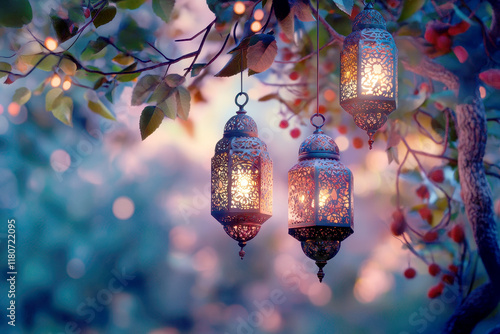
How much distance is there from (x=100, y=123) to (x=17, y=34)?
51 centimetres

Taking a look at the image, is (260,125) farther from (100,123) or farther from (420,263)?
(420,263)

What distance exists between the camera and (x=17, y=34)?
83.4 inches

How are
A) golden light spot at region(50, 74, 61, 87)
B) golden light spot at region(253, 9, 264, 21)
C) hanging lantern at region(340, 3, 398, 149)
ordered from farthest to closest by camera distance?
golden light spot at region(253, 9, 264, 21) < golden light spot at region(50, 74, 61, 87) < hanging lantern at region(340, 3, 398, 149)

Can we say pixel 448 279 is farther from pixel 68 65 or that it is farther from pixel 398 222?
pixel 68 65

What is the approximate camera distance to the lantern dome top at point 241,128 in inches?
51.1

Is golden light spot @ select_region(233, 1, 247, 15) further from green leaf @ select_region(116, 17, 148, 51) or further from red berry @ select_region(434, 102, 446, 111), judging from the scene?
red berry @ select_region(434, 102, 446, 111)

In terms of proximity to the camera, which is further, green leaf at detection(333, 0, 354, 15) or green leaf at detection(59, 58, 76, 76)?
green leaf at detection(59, 58, 76, 76)

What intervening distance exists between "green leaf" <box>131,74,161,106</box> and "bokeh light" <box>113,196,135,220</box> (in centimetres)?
113

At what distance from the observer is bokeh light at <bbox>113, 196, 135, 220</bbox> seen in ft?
Answer: 7.88

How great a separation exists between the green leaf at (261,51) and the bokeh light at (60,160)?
1454mm

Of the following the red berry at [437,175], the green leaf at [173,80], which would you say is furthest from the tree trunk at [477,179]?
the green leaf at [173,80]

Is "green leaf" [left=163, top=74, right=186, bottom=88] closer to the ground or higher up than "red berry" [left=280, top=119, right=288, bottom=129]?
closer to the ground

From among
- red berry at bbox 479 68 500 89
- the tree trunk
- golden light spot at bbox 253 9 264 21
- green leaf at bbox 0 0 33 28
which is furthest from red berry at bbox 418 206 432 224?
green leaf at bbox 0 0 33 28

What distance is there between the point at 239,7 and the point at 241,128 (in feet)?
0.88
